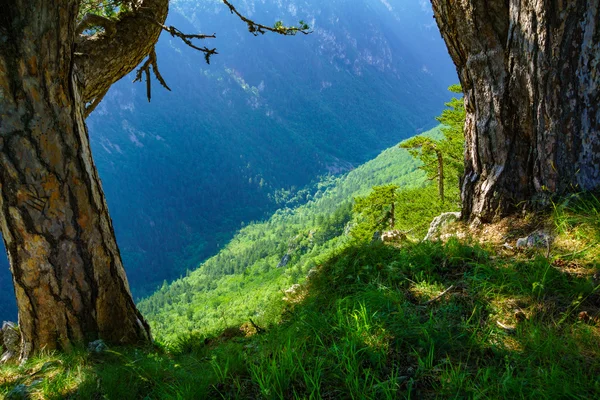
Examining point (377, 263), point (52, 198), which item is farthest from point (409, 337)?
point (52, 198)

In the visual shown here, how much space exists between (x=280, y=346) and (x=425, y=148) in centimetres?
1224

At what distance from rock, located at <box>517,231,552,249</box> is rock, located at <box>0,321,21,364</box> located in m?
3.97

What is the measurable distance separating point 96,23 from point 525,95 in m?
3.62

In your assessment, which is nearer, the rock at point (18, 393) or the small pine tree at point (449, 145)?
the rock at point (18, 393)

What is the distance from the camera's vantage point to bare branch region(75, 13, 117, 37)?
326cm

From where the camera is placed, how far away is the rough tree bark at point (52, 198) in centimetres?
245

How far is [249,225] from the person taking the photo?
170375 mm

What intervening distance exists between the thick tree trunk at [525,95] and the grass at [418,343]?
37 cm

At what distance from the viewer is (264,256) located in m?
107

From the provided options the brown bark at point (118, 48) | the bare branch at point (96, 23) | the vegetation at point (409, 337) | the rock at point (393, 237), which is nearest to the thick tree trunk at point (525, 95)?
the vegetation at point (409, 337)

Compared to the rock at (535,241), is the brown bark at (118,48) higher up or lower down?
higher up

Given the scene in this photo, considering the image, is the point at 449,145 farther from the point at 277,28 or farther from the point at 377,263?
the point at 377,263

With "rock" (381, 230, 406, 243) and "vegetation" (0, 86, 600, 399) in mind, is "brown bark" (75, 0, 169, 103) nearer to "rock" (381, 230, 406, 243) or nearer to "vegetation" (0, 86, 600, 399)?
"vegetation" (0, 86, 600, 399)

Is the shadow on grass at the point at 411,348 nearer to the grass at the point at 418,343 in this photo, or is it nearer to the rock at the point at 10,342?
the grass at the point at 418,343
